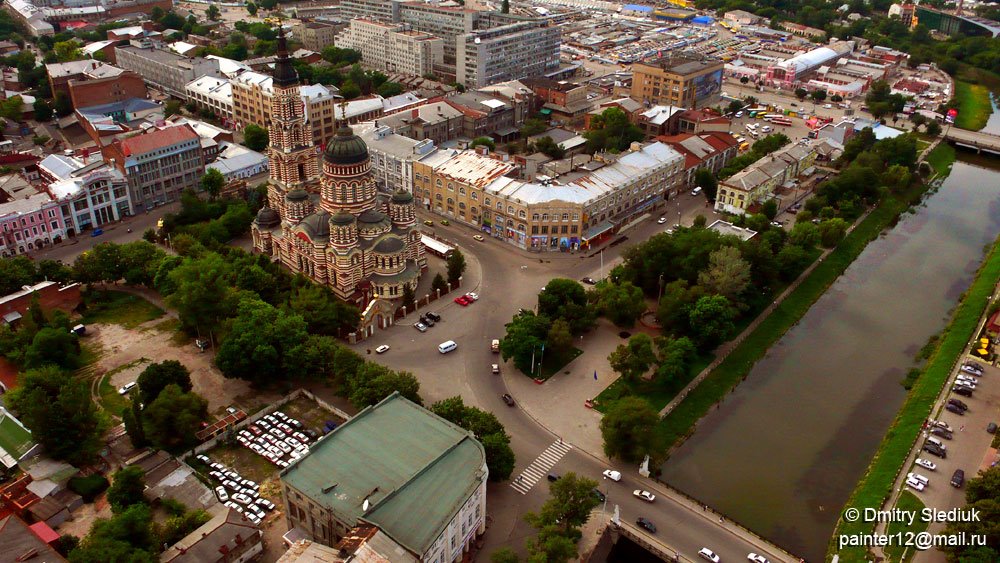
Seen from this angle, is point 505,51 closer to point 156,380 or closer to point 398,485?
point 156,380

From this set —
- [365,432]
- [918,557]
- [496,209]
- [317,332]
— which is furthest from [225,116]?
[918,557]

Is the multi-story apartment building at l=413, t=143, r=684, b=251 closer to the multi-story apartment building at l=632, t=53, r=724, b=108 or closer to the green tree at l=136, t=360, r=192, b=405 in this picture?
the multi-story apartment building at l=632, t=53, r=724, b=108

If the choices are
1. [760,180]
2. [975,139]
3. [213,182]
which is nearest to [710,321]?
[760,180]

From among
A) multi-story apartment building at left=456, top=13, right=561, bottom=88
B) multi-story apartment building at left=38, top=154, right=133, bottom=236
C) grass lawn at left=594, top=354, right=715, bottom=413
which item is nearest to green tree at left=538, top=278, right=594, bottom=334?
grass lawn at left=594, top=354, right=715, bottom=413

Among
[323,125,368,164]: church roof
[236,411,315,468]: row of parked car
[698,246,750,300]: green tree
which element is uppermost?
[323,125,368,164]: church roof

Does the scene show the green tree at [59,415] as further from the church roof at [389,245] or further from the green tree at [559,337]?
the green tree at [559,337]

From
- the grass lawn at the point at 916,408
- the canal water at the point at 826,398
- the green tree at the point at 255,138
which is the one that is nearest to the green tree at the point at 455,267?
the canal water at the point at 826,398
